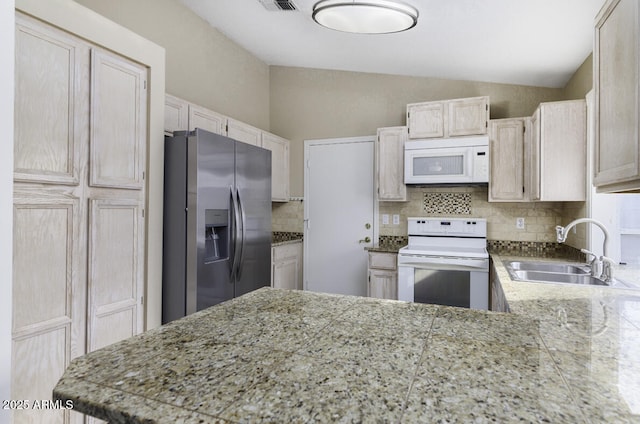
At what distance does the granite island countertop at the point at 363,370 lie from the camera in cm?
62

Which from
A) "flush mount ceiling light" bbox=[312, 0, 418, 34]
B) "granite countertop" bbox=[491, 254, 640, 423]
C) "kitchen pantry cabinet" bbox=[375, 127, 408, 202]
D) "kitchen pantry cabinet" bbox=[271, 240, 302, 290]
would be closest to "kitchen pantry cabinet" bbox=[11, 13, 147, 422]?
"flush mount ceiling light" bbox=[312, 0, 418, 34]

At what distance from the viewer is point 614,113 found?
144 centimetres

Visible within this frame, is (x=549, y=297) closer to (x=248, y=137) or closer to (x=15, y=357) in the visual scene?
(x=15, y=357)

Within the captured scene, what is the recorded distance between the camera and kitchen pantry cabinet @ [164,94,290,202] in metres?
2.83

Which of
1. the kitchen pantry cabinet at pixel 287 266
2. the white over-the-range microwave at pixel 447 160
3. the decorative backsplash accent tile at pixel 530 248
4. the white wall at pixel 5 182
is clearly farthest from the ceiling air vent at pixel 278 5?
the decorative backsplash accent tile at pixel 530 248

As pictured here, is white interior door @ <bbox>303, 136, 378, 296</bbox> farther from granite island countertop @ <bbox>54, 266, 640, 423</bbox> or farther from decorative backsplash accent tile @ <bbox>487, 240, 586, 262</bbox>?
granite island countertop @ <bbox>54, 266, 640, 423</bbox>

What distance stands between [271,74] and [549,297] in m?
4.11

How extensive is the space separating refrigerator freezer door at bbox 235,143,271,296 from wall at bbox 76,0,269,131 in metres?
1.00

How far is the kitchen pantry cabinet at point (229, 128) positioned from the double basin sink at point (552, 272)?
2532mm

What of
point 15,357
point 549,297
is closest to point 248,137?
point 15,357

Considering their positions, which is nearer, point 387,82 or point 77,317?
point 77,317

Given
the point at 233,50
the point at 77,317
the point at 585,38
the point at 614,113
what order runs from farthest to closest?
the point at 233,50 < the point at 585,38 < the point at 77,317 < the point at 614,113

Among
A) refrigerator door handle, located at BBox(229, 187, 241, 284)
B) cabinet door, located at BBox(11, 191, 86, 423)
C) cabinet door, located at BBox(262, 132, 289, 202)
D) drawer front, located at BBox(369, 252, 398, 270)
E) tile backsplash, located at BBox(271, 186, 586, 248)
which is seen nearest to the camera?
cabinet door, located at BBox(11, 191, 86, 423)

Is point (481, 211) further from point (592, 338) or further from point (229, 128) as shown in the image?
point (592, 338)
